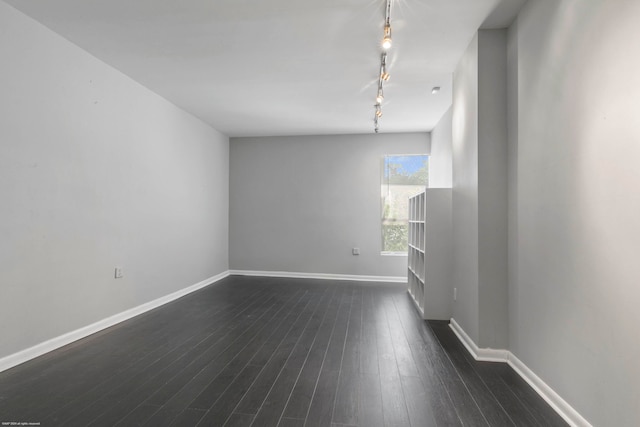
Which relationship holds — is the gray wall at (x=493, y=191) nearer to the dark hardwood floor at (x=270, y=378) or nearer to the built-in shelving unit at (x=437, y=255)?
the dark hardwood floor at (x=270, y=378)

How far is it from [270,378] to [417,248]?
2.69 m

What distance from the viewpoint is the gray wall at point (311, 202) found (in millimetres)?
5926

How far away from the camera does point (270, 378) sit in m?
2.25

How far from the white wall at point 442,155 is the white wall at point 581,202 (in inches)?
88.6

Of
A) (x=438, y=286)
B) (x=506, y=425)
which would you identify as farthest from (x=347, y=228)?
(x=506, y=425)

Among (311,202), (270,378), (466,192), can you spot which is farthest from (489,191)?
(311,202)

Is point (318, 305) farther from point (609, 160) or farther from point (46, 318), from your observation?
point (609, 160)

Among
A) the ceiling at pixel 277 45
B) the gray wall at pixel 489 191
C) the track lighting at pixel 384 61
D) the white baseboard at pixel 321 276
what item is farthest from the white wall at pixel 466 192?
the white baseboard at pixel 321 276

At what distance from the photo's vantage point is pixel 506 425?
5.76 feet

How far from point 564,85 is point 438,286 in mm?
2388

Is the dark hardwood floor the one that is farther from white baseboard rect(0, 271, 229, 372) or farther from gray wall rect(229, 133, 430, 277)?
gray wall rect(229, 133, 430, 277)

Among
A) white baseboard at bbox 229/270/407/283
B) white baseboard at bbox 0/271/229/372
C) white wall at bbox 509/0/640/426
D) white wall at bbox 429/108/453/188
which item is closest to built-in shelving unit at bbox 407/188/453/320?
white wall at bbox 429/108/453/188

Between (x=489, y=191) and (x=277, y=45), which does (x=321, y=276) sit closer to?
(x=489, y=191)

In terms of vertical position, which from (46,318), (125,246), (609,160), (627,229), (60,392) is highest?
(609,160)
